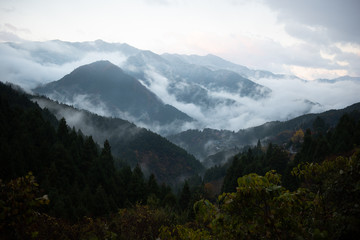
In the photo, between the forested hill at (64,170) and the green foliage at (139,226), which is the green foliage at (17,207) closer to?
the green foliage at (139,226)

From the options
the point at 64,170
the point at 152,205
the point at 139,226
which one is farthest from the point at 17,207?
the point at 64,170

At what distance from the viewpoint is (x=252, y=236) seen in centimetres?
547

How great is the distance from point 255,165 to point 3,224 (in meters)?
81.6

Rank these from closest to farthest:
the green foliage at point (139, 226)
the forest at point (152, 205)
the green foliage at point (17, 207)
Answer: the green foliage at point (17, 207) → the forest at point (152, 205) → the green foliage at point (139, 226)

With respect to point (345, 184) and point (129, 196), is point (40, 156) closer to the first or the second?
point (129, 196)

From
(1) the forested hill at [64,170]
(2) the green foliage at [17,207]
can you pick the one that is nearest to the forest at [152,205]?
(2) the green foliage at [17,207]

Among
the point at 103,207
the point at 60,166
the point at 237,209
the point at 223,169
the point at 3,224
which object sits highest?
the point at 237,209

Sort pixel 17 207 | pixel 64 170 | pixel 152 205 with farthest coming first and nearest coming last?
1. pixel 64 170
2. pixel 152 205
3. pixel 17 207

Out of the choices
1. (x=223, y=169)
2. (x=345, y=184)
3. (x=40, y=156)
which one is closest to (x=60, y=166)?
(x=40, y=156)

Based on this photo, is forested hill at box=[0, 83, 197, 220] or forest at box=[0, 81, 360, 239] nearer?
forest at box=[0, 81, 360, 239]

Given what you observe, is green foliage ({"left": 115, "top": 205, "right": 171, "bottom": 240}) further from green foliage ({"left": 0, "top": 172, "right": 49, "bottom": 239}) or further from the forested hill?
the forested hill

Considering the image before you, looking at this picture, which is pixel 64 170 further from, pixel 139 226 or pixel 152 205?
pixel 139 226

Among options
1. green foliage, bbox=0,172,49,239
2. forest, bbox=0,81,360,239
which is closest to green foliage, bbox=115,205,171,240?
forest, bbox=0,81,360,239

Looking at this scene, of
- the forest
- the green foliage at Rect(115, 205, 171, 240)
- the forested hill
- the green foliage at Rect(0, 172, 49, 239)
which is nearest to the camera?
the green foliage at Rect(0, 172, 49, 239)
